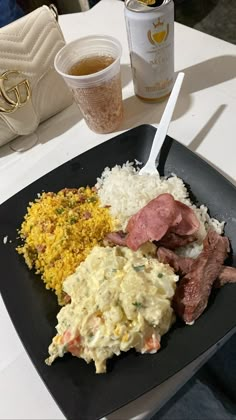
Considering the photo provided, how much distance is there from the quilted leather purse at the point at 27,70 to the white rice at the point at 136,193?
0.26 meters

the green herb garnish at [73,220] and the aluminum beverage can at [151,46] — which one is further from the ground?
the aluminum beverage can at [151,46]

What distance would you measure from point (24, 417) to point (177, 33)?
101 cm

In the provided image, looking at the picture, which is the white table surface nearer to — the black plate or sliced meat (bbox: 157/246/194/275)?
the black plate

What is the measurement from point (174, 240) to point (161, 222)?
0.14 ft

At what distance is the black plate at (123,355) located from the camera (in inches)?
21.6

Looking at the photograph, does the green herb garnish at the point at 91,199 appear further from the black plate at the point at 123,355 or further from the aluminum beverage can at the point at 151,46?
the aluminum beverage can at the point at 151,46

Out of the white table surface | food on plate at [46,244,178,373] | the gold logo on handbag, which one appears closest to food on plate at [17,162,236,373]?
food on plate at [46,244,178,373]

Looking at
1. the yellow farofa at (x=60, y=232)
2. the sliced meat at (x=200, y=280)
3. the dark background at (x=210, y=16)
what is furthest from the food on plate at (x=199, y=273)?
the dark background at (x=210, y=16)

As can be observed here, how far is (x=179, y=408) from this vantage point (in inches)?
39.2

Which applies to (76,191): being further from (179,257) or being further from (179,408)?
(179,408)

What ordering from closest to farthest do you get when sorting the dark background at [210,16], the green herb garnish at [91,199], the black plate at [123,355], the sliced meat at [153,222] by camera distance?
the black plate at [123,355] → the sliced meat at [153,222] → the green herb garnish at [91,199] → the dark background at [210,16]

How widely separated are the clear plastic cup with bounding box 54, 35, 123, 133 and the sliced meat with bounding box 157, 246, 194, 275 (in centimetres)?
38

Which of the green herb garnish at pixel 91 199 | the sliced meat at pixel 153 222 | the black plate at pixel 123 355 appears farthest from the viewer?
the green herb garnish at pixel 91 199

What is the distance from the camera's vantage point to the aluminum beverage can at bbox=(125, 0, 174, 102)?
799mm
